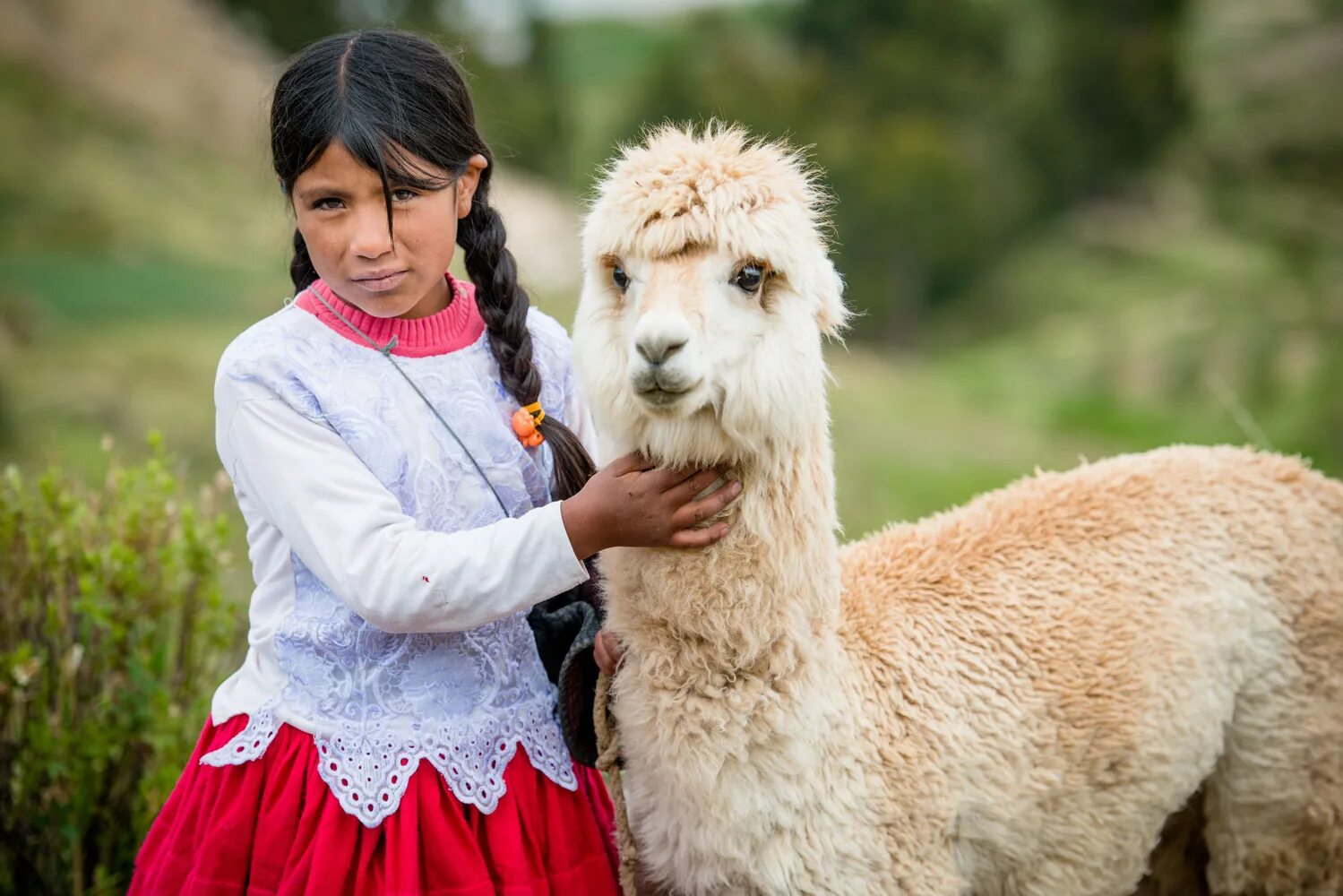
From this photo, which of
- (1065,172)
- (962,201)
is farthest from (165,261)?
(1065,172)

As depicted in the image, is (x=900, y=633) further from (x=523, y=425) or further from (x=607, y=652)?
(x=523, y=425)

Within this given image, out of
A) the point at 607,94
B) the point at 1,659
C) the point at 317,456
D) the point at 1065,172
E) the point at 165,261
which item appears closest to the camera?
the point at 317,456

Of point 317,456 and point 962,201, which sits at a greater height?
point 962,201

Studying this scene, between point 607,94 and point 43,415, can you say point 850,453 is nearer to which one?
point 43,415

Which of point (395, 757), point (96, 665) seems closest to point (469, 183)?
point (395, 757)

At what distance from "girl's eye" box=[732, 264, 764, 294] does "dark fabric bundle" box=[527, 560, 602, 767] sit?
0.62 meters

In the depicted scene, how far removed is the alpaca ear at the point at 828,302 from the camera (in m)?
1.93

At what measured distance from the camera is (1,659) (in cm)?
293

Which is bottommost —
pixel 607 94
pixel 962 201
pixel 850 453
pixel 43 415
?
pixel 43 415

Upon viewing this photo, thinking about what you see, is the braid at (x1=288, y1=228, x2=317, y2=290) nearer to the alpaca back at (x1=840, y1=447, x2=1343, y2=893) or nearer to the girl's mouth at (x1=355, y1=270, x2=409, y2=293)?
the girl's mouth at (x1=355, y1=270, x2=409, y2=293)

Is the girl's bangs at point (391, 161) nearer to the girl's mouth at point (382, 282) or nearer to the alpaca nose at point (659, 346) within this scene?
the girl's mouth at point (382, 282)

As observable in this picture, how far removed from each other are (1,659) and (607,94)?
64.6 feet

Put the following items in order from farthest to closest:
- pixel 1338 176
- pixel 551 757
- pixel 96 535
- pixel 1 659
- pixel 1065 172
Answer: pixel 1065 172, pixel 1338 176, pixel 96 535, pixel 1 659, pixel 551 757

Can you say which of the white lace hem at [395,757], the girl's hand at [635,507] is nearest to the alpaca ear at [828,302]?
the girl's hand at [635,507]
